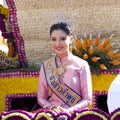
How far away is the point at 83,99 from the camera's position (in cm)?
276

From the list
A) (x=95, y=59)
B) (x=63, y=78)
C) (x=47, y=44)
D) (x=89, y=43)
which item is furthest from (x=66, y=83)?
(x=47, y=44)

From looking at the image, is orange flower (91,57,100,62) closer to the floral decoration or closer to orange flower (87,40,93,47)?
the floral decoration

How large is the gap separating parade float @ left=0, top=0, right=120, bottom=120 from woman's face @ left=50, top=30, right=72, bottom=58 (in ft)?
2.42

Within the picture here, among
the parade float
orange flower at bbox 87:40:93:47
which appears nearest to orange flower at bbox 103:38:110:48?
the parade float

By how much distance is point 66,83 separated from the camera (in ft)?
9.16

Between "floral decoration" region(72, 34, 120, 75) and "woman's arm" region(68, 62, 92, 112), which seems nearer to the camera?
"woman's arm" region(68, 62, 92, 112)

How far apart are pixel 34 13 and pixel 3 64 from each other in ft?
1.70

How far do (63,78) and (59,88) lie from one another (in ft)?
0.23

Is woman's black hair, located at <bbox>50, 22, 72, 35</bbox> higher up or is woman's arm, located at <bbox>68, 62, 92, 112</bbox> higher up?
woman's black hair, located at <bbox>50, 22, 72, 35</bbox>

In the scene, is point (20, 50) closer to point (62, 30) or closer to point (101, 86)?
A: point (101, 86)

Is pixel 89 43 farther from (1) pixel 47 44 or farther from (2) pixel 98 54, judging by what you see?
(1) pixel 47 44

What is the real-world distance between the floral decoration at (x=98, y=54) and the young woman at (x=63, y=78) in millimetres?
699

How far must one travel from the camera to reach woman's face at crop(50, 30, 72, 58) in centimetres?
277

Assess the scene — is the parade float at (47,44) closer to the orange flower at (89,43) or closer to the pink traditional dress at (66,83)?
the orange flower at (89,43)
